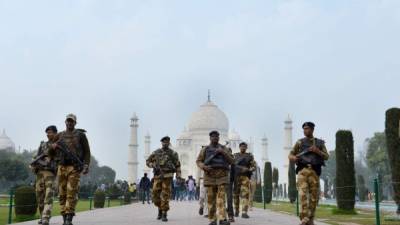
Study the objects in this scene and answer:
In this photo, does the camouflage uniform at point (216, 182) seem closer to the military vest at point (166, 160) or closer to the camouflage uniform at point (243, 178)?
the military vest at point (166, 160)

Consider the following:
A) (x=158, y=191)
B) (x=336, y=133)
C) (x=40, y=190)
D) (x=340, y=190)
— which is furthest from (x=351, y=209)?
(x=40, y=190)

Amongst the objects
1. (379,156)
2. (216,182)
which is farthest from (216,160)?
(379,156)

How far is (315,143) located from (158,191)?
12.3 ft

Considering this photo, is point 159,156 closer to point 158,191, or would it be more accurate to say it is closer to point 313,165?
point 158,191

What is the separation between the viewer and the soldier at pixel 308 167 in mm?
8523

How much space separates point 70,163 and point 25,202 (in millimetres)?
5245

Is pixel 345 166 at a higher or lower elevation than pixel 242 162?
higher

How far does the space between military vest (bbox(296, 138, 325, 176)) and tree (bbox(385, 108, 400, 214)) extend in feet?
17.7

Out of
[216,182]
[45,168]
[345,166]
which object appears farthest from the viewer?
[345,166]

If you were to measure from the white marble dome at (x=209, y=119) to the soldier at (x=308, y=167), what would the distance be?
7460 cm

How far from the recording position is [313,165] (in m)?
8.70

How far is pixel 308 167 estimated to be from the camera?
8.68m

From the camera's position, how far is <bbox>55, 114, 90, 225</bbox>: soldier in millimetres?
8811

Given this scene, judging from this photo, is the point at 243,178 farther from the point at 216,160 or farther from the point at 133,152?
the point at 133,152
